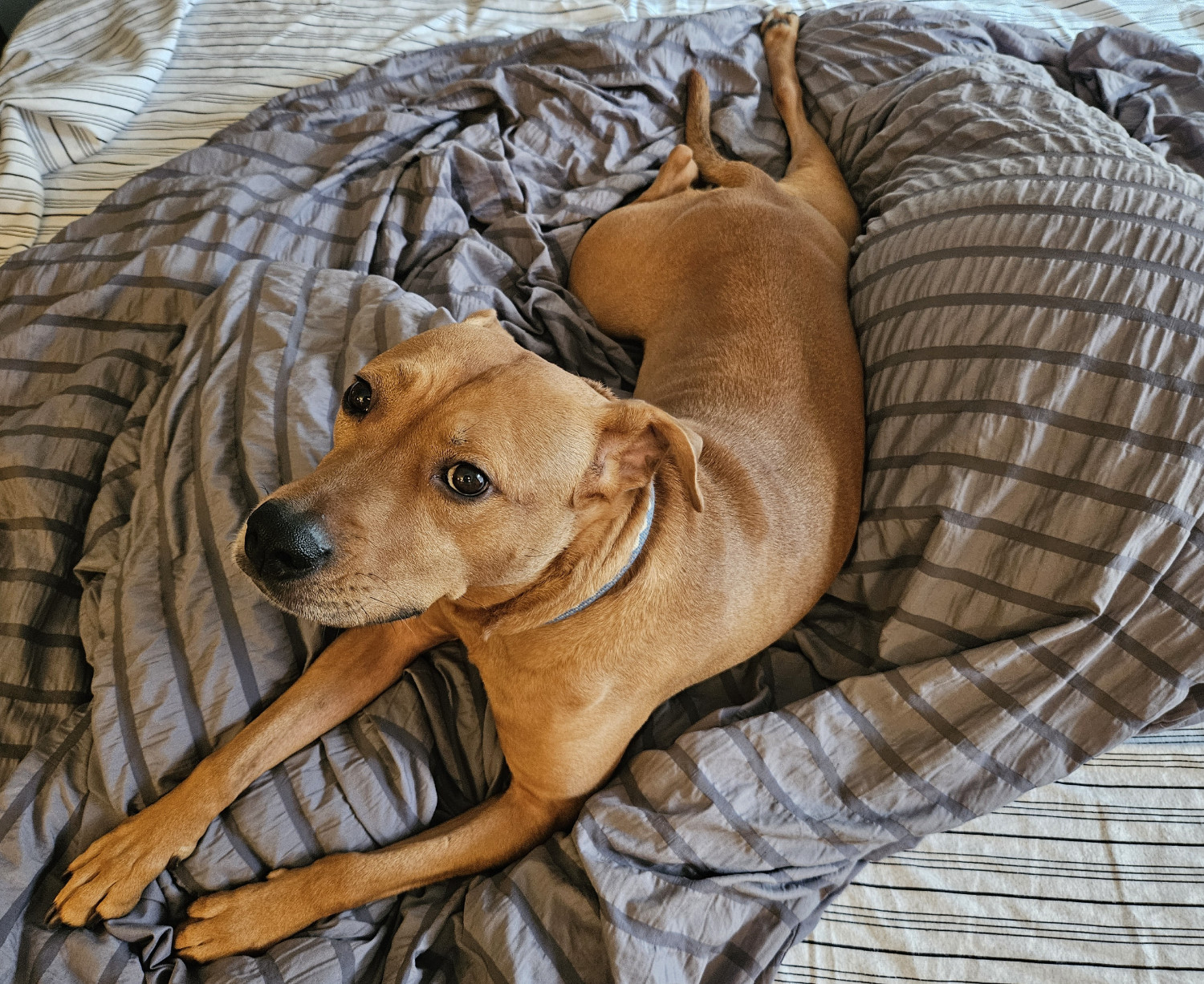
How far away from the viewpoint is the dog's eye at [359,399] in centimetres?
177

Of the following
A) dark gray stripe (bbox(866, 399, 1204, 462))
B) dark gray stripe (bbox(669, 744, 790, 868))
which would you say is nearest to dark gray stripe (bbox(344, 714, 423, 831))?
dark gray stripe (bbox(669, 744, 790, 868))

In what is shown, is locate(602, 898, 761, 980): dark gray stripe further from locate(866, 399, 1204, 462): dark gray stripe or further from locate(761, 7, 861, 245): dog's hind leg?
locate(761, 7, 861, 245): dog's hind leg

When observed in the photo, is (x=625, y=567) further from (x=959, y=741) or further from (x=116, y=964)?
(x=116, y=964)

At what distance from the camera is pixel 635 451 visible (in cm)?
179

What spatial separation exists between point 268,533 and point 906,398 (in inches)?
71.4

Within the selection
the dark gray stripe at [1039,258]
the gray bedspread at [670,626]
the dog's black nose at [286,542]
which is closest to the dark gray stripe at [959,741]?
the gray bedspread at [670,626]

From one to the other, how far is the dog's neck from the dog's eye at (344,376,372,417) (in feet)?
1.63

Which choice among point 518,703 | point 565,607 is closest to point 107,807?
point 518,703

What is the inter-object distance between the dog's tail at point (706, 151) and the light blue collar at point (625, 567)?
1.69 metres

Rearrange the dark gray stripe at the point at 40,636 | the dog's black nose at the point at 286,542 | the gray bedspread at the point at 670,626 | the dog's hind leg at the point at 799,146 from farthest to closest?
the dog's hind leg at the point at 799,146 < the dark gray stripe at the point at 40,636 < the gray bedspread at the point at 670,626 < the dog's black nose at the point at 286,542

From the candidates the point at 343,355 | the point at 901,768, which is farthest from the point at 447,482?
the point at 901,768

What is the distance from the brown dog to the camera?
161 centimetres

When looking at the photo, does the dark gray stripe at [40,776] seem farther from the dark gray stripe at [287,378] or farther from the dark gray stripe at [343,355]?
the dark gray stripe at [343,355]

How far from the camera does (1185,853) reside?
6.18 ft
